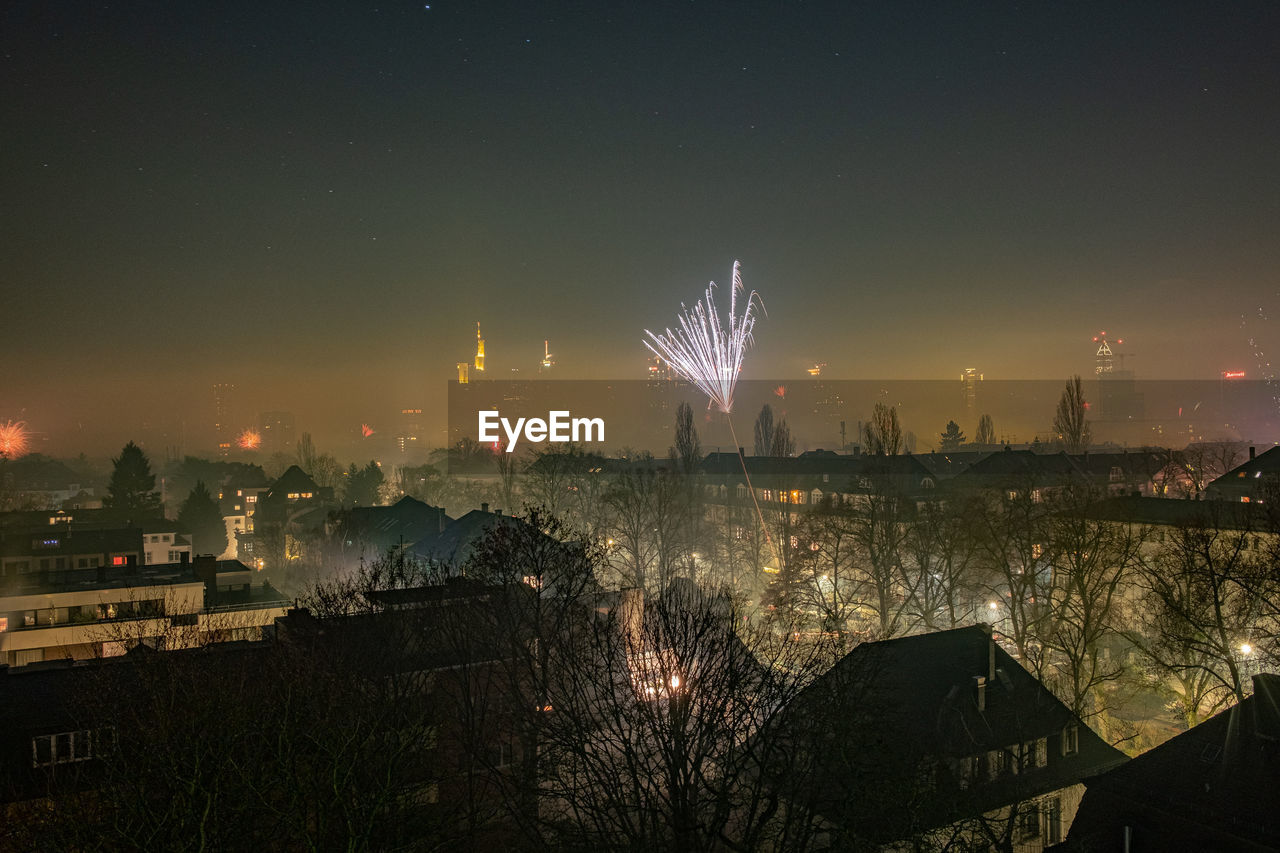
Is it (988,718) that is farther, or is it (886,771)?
(988,718)

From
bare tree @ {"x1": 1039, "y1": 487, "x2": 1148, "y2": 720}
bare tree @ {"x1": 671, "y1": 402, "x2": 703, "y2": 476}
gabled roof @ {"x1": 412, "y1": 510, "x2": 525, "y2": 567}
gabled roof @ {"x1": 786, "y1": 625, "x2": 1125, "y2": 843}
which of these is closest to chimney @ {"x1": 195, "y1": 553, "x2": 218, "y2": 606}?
gabled roof @ {"x1": 412, "y1": 510, "x2": 525, "y2": 567}

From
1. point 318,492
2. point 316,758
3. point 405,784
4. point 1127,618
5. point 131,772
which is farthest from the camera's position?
point 318,492

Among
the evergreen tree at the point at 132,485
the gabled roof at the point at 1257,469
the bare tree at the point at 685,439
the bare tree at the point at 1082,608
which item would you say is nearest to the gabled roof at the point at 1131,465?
the gabled roof at the point at 1257,469

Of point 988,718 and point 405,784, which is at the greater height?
point 405,784

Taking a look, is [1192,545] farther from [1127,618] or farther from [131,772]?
[131,772]

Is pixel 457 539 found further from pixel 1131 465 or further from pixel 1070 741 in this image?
pixel 1131 465

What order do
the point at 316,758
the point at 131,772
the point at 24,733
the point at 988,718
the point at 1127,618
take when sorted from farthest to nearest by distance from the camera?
the point at 1127,618, the point at 988,718, the point at 24,733, the point at 316,758, the point at 131,772

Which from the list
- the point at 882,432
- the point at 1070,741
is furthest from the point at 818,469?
the point at 1070,741

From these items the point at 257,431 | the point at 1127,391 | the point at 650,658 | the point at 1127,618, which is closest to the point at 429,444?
the point at 257,431
